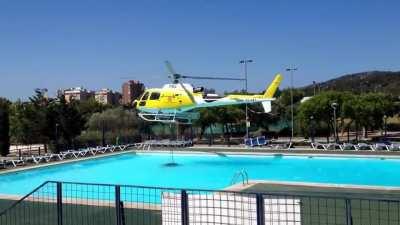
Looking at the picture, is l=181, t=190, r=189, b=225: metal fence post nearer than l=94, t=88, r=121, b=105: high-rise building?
Yes

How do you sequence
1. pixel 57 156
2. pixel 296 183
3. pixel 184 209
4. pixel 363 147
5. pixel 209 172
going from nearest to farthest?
pixel 184 209 → pixel 296 183 → pixel 209 172 → pixel 57 156 → pixel 363 147

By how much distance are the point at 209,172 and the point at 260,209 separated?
18546 millimetres

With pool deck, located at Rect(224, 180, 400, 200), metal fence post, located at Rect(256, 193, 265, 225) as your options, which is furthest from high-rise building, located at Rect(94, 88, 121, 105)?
metal fence post, located at Rect(256, 193, 265, 225)

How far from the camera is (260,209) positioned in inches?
207

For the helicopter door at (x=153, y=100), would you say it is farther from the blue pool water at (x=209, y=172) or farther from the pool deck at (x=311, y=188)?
the pool deck at (x=311, y=188)

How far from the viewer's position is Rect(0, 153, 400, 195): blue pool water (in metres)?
20.3

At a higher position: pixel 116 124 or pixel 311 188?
pixel 116 124

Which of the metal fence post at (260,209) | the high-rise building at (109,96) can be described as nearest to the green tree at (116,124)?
the metal fence post at (260,209)

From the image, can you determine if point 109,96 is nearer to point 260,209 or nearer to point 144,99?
point 144,99

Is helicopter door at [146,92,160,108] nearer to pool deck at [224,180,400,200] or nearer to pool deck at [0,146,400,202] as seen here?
pool deck at [0,146,400,202]

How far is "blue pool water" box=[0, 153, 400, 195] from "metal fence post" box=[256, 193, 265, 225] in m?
13.5

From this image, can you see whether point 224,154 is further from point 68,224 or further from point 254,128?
point 68,224

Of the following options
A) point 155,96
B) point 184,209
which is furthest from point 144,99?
point 184,209

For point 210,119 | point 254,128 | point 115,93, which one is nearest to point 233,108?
point 210,119
